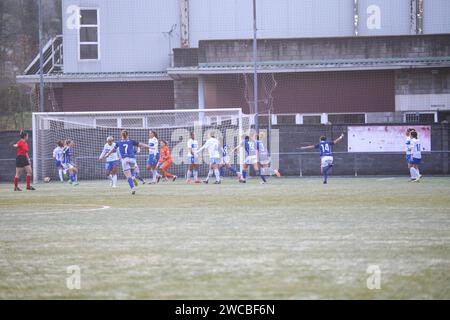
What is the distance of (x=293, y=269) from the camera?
9.25 m

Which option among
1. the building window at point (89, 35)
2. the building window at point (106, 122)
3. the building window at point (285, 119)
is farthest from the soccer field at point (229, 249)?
the building window at point (89, 35)

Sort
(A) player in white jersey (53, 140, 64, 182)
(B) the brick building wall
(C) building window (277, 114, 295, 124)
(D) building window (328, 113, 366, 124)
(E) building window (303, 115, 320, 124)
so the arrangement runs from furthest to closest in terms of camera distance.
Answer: (C) building window (277, 114, 295, 124)
(E) building window (303, 115, 320, 124)
(D) building window (328, 113, 366, 124)
(B) the brick building wall
(A) player in white jersey (53, 140, 64, 182)

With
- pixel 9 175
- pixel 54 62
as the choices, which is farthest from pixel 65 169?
pixel 54 62

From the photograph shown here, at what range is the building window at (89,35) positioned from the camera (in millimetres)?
44000

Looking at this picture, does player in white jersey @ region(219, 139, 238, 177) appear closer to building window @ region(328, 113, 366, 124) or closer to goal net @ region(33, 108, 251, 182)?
goal net @ region(33, 108, 251, 182)

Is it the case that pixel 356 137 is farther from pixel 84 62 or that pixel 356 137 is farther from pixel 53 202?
pixel 53 202

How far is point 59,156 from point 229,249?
26.4 meters

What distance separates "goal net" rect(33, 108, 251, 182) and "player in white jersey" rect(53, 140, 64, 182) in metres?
0.65

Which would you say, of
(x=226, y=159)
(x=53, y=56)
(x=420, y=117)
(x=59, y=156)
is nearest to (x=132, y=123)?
(x=59, y=156)

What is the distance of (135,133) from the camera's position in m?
40.2

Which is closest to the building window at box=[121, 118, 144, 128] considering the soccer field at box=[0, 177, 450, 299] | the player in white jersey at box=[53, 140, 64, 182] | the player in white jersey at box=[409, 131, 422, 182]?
→ the player in white jersey at box=[53, 140, 64, 182]

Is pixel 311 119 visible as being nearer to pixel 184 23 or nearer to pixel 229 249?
pixel 184 23

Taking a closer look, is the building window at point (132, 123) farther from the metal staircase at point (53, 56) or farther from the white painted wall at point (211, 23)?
the metal staircase at point (53, 56)

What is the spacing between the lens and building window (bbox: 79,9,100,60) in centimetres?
4400
